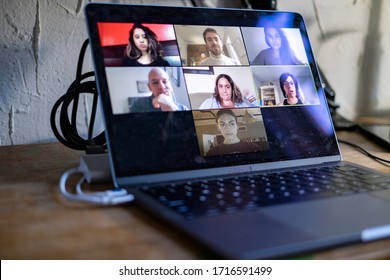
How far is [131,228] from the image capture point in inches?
16.3

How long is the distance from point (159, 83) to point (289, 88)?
201 millimetres

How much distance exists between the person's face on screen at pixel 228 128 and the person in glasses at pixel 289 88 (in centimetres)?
9

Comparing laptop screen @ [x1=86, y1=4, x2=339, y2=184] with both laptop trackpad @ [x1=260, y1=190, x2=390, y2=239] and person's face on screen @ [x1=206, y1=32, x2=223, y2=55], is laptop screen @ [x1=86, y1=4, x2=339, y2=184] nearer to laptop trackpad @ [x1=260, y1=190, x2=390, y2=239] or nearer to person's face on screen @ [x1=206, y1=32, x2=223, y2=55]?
person's face on screen @ [x1=206, y1=32, x2=223, y2=55]

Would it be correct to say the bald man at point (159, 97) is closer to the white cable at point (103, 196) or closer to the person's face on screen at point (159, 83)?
the person's face on screen at point (159, 83)

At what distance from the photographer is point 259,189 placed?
500 millimetres

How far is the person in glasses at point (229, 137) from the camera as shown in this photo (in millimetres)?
593

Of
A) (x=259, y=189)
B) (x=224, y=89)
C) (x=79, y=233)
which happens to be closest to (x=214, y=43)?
(x=224, y=89)

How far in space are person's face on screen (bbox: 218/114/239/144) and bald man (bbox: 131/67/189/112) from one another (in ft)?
0.17

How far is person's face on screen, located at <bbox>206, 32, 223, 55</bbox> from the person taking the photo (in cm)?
64

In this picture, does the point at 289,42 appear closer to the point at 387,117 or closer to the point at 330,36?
the point at 330,36

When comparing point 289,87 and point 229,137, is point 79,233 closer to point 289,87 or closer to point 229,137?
point 229,137
